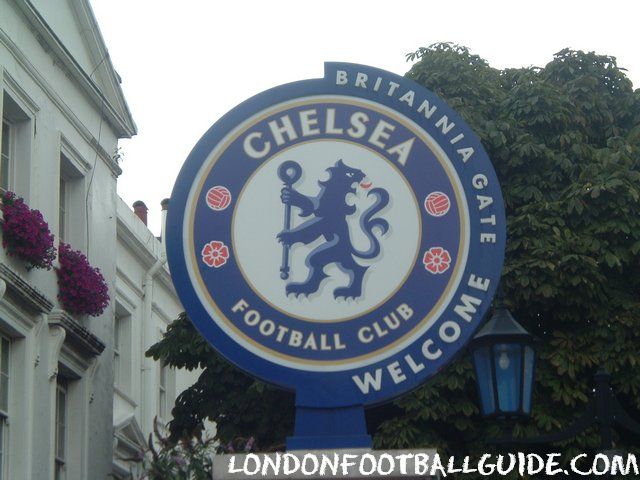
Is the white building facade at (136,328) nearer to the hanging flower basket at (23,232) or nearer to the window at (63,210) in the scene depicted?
the window at (63,210)

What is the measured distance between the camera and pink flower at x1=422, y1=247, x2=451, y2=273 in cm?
779

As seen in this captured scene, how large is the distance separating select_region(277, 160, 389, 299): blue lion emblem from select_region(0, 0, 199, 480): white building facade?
923 centimetres

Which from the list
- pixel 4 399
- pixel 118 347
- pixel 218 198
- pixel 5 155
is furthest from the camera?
pixel 118 347

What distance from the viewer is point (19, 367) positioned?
57.8 feet

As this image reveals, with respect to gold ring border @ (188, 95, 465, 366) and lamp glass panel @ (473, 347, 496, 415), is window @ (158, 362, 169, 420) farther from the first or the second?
gold ring border @ (188, 95, 465, 366)

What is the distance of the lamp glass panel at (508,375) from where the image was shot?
9281 millimetres

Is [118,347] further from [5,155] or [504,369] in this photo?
[504,369]

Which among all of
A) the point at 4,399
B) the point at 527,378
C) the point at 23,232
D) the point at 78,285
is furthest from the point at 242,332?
the point at 78,285

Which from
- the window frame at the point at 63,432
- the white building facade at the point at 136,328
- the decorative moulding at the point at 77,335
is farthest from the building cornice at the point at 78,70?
the window frame at the point at 63,432

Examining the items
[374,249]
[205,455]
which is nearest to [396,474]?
[374,249]

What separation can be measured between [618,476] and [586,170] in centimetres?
458

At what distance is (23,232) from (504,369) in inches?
361

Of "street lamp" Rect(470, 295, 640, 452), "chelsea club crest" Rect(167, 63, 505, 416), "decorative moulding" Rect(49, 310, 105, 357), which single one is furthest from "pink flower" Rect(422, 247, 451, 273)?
"decorative moulding" Rect(49, 310, 105, 357)

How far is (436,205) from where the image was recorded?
26.0ft
